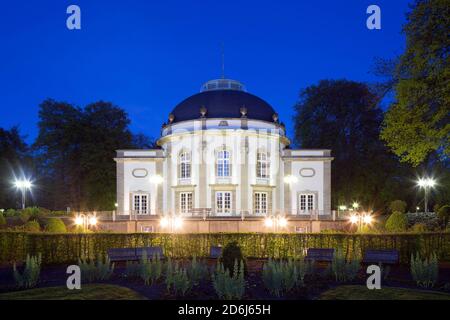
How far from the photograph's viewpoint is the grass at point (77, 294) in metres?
10.6

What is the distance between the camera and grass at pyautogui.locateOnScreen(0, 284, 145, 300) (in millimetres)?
10633

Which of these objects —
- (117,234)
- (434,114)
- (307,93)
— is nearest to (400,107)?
(434,114)

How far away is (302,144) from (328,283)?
37.3m

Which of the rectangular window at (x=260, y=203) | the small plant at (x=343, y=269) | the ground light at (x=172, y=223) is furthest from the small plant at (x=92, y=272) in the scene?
the rectangular window at (x=260, y=203)

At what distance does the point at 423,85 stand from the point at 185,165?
24.4 meters

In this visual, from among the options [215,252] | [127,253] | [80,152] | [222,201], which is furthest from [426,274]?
[80,152]

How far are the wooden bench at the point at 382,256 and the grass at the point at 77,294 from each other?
29.3 ft

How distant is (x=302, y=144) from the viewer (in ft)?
162

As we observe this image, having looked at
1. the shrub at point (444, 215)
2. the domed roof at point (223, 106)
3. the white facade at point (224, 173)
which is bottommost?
the shrub at point (444, 215)

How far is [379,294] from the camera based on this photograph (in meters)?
11.1

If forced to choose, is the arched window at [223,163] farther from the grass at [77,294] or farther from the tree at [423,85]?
the grass at [77,294]

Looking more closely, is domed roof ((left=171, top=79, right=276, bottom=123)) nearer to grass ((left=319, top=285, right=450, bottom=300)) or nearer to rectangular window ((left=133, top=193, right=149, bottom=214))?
rectangular window ((left=133, top=193, right=149, bottom=214))

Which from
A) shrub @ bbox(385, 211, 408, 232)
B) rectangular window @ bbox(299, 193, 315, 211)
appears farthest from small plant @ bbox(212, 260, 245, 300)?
rectangular window @ bbox(299, 193, 315, 211)
